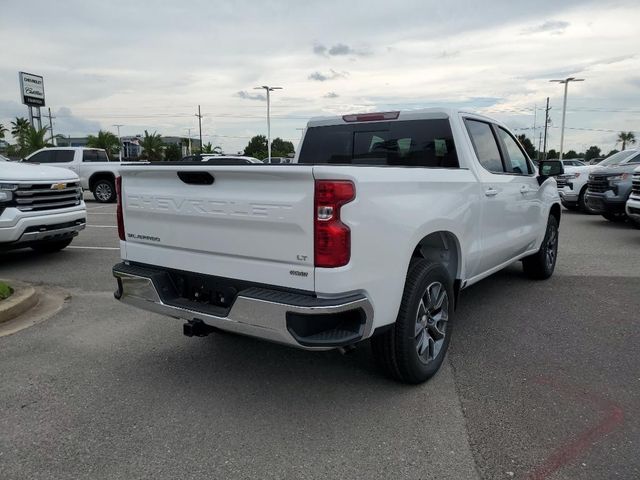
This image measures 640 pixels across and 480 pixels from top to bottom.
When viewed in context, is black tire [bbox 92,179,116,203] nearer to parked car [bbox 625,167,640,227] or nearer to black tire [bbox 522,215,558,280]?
black tire [bbox 522,215,558,280]

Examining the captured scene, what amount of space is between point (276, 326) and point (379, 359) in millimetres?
954

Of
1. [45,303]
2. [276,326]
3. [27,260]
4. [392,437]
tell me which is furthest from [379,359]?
[27,260]

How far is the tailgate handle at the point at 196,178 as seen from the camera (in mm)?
3171

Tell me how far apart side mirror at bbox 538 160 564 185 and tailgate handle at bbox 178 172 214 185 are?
13.6 ft

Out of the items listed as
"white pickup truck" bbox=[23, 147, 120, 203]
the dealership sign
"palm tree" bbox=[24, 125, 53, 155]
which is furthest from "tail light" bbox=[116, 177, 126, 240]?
the dealership sign

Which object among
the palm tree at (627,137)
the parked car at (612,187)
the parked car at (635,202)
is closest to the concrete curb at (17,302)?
the parked car at (635,202)

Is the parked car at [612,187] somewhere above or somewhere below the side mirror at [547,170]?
below

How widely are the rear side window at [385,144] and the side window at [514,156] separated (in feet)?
3.76

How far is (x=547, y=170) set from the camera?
5.89 meters

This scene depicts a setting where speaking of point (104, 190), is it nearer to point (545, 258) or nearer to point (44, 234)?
point (44, 234)

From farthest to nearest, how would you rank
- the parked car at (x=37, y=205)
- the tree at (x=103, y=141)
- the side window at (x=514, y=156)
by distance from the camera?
the tree at (x=103, y=141) → the parked car at (x=37, y=205) → the side window at (x=514, y=156)

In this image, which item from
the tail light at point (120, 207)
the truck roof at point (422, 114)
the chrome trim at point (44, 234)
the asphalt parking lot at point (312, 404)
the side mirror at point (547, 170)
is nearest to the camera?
the asphalt parking lot at point (312, 404)

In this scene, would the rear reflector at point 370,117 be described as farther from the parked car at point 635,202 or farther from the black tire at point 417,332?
the parked car at point 635,202

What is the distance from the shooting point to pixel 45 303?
5.52 m
